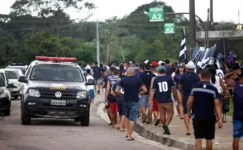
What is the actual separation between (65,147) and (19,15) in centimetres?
7818

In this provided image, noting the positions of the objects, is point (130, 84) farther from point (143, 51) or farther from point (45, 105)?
point (143, 51)

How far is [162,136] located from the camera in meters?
17.7

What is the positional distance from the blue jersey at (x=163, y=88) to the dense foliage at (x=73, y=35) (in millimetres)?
55886

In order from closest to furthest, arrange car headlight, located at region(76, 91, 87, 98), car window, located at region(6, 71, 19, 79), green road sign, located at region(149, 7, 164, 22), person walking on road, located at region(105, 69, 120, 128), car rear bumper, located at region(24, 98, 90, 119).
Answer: car rear bumper, located at region(24, 98, 90, 119), car headlight, located at region(76, 91, 87, 98), person walking on road, located at region(105, 69, 120, 128), car window, located at region(6, 71, 19, 79), green road sign, located at region(149, 7, 164, 22)

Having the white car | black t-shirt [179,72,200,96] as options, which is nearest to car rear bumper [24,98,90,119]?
black t-shirt [179,72,200,96]

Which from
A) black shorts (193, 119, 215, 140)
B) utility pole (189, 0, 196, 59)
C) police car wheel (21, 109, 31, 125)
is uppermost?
utility pole (189, 0, 196, 59)

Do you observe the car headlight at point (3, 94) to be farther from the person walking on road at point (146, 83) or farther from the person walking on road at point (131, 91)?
the person walking on road at point (131, 91)

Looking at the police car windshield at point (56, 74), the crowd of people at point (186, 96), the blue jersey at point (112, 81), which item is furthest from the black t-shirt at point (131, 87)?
the police car windshield at point (56, 74)

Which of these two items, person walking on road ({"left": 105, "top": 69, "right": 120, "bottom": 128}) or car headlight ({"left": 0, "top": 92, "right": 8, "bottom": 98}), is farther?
car headlight ({"left": 0, "top": 92, "right": 8, "bottom": 98})

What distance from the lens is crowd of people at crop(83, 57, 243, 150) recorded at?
12.7 metres

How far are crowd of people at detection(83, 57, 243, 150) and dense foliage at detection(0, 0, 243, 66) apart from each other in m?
52.5

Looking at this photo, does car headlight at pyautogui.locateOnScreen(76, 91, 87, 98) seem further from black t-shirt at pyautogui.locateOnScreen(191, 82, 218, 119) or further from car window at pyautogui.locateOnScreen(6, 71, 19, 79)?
car window at pyautogui.locateOnScreen(6, 71, 19, 79)

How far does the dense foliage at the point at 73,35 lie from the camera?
245 ft

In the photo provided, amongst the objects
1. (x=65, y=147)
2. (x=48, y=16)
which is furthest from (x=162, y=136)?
(x=48, y=16)
